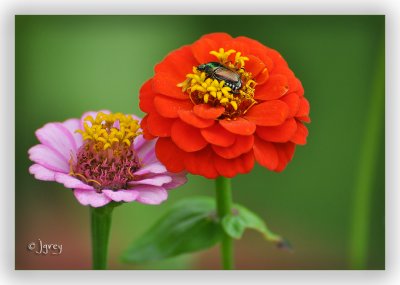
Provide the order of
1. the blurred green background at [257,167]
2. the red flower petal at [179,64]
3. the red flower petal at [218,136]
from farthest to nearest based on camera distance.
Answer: the blurred green background at [257,167] → the red flower petal at [179,64] → the red flower petal at [218,136]

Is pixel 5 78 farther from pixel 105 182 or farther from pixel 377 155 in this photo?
pixel 377 155

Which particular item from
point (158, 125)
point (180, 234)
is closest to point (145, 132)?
point (158, 125)

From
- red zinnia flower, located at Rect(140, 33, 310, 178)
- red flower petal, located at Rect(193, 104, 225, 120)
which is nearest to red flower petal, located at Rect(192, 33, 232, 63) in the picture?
red zinnia flower, located at Rect(140, 33, 310, 178)

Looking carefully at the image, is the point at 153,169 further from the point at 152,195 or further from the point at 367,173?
the point at 367,173

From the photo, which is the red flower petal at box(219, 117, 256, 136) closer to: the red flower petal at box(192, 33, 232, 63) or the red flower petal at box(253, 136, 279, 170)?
the red flower petal at box(253, 136, 279, 170)

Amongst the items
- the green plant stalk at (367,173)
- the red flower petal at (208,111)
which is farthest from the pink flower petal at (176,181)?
the green plant stalk at (367,173)

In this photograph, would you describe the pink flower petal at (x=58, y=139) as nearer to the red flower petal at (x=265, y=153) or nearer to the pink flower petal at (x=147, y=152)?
the pink flower petal at (x=147, y=152)
